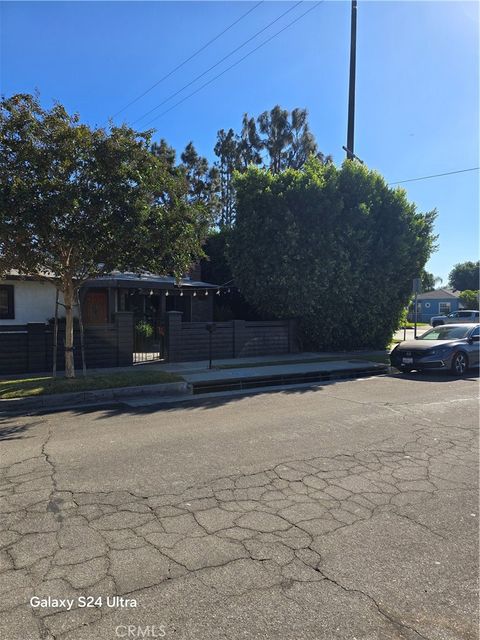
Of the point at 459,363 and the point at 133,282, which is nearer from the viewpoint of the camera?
the point at 459,363

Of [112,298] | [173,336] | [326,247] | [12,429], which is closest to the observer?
[12,429]

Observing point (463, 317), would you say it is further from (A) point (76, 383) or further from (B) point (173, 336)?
(A) point (76, 383)

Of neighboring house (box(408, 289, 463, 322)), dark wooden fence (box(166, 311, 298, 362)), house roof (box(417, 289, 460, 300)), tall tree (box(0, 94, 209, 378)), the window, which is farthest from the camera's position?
house roof (box(417, 289, 460, 300))

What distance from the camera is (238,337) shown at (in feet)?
54.1

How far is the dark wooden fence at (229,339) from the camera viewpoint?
15070 mm

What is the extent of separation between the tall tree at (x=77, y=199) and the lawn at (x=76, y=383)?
139cm

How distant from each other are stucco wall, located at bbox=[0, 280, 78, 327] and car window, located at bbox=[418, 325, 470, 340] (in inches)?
521

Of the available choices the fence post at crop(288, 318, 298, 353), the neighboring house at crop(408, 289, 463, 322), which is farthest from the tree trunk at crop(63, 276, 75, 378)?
the neighboring house at crop(408, 289, 463, 322)

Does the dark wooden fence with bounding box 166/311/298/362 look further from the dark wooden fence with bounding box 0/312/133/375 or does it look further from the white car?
the white car

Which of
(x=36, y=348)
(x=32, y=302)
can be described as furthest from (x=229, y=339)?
(x=32, y=302)

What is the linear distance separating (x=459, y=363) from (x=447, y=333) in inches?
48.3

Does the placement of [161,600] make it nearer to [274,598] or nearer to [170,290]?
[274,598]

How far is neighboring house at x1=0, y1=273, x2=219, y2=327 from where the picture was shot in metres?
18.2

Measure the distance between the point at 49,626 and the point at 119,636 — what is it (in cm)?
40
